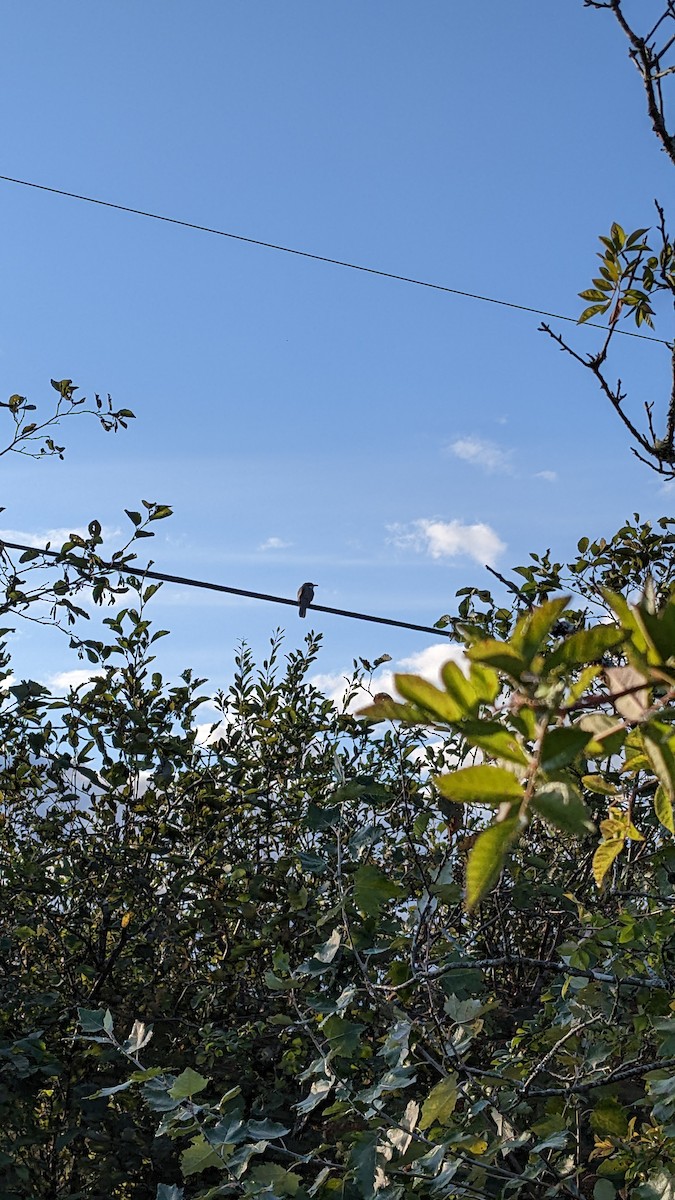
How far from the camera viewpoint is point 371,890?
1.73 meters

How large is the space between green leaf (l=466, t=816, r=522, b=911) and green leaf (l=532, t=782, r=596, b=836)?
3cm

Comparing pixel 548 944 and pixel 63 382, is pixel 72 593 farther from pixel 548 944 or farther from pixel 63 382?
pixel 548 944

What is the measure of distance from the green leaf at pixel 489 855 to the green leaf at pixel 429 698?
95mm

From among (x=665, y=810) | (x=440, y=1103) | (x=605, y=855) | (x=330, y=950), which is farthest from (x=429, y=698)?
(x=330, y=950)

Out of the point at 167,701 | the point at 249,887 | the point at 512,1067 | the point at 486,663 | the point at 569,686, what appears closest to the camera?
the point at 486,663

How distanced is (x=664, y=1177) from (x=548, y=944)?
161 centimetres

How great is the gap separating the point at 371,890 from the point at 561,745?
1090 mm

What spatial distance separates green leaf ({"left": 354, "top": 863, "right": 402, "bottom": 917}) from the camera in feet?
5.66

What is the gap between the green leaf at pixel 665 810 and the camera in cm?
94

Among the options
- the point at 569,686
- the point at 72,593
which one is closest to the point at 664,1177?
the point at 569,686

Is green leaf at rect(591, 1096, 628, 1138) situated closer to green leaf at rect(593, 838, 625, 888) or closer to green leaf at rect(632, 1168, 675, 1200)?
green leaf at rect(632, 1168, 675, 1200)

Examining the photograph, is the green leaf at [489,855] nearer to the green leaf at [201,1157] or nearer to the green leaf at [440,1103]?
the green leaf at [440,1103]

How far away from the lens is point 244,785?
3.11 metres

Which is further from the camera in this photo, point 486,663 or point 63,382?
point 63,382
